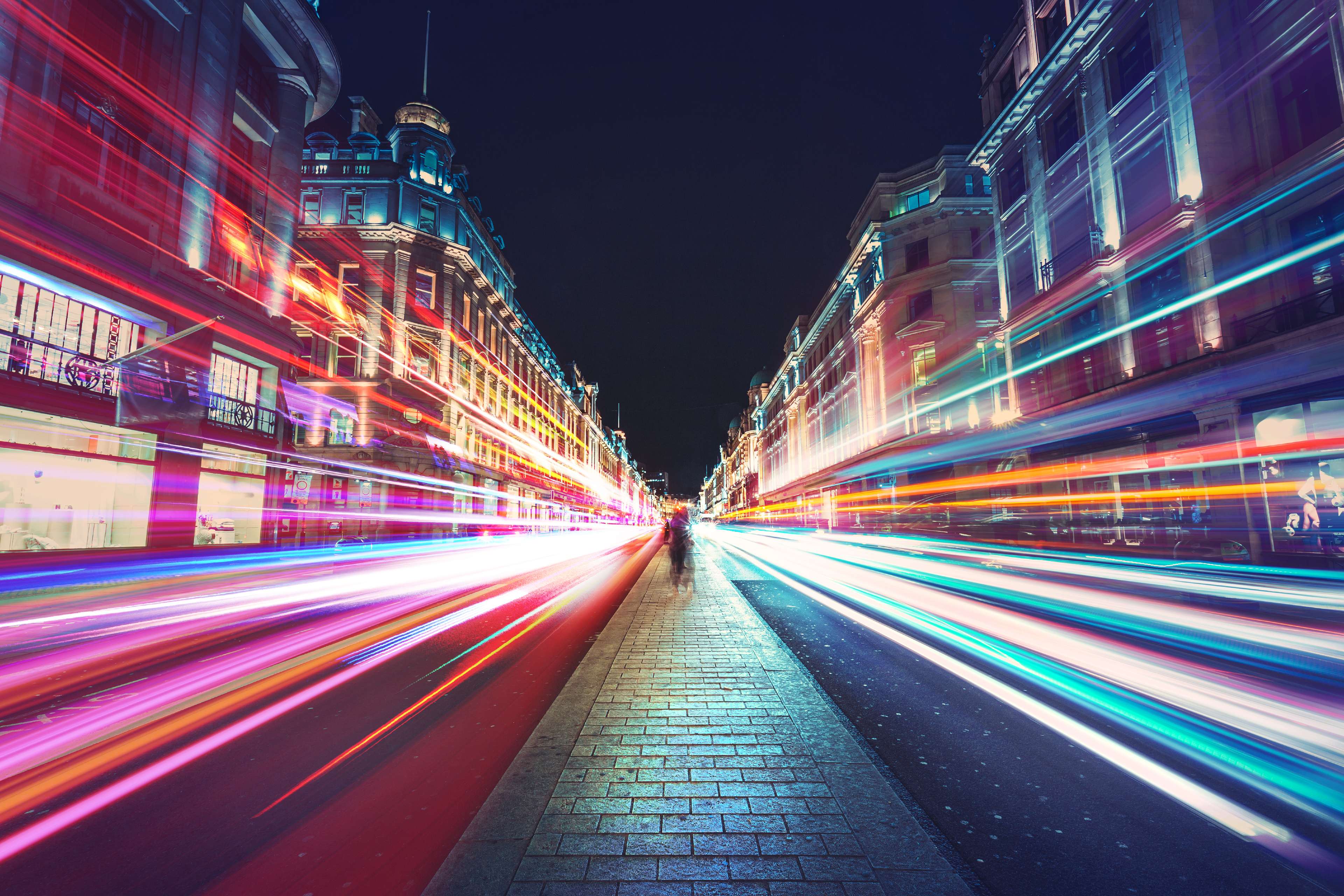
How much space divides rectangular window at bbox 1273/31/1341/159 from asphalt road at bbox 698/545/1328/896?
19.5m

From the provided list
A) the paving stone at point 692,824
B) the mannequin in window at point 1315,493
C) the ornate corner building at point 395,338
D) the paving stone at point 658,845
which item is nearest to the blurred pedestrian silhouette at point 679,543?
the paving stone at point 692,824

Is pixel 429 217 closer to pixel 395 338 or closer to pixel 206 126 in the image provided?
pixel 395 338

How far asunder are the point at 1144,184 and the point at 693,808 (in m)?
26.1

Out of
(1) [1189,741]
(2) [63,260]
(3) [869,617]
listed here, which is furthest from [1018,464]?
(2) [63,260]

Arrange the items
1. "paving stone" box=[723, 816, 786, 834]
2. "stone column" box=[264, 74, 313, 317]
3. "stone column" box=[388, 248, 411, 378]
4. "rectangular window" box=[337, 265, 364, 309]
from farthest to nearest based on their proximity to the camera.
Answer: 1. "rectangular window" box=[337, 265, 364, 309]
2. "stone column" box=[388, 248, 411, 378]
3. "stone column" box=[264, 74, 313, 317]
4. "paving stone" box=[723, 816, 786, 834]

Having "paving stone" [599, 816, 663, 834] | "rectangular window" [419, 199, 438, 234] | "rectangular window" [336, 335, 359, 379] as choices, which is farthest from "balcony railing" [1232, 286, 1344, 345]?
"rectangular window" [419, 199, 438, 234]

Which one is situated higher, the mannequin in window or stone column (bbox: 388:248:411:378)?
stone column (bbox: 388:248:411:378)

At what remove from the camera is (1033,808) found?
11.7 feet

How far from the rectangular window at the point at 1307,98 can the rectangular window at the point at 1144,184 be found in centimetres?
295

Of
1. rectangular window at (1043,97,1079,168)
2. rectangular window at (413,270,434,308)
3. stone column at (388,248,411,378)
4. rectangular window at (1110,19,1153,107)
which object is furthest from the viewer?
rectangular window at (413,270,434,308)

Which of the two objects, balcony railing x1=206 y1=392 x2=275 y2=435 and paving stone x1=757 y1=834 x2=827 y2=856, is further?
balcony railing x1=206 y1=392 x2=275 y2=435

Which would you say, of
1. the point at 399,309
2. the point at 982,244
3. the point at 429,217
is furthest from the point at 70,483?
the point at 982,244

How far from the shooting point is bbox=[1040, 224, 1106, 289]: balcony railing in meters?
22.0

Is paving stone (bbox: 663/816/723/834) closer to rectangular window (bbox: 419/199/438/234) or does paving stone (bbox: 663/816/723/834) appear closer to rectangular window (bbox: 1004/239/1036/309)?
rectangular window (bbox: 1004/239/1036/309)
